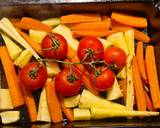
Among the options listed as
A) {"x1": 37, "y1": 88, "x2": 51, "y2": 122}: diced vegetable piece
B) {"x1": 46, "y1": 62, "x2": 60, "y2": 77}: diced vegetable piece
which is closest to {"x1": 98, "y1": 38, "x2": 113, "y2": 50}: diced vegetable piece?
{"x1": 46, "y1": 62, "x2": 60, "y2": 77}: diced vegetable piece

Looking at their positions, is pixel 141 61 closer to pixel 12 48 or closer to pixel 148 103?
pixel 148 103

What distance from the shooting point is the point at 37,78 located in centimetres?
163

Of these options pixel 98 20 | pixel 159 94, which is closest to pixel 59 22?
pixel 98 20

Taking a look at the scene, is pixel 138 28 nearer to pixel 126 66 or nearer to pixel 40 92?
pixel 126 66

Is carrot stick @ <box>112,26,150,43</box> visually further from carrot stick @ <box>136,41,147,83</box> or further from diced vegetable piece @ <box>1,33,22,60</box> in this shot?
diced vegetable piece @ <box>1,33,22,60</box>

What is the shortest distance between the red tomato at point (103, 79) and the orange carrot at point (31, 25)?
320 mm

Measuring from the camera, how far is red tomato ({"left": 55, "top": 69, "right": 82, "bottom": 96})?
1.62m

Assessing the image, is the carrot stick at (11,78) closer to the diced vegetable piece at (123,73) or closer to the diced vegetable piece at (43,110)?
the diced vegetable piece at (43,110)

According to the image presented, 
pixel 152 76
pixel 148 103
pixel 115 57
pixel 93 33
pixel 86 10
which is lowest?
pixel 148 103

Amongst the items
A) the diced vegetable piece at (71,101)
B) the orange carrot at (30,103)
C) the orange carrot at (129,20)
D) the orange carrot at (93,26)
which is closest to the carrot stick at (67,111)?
the diced vegetable piece at (71,101)

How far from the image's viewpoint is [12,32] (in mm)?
1755

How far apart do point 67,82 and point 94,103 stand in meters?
0.16

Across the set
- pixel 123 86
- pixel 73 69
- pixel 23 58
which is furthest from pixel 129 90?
pixel 23 58

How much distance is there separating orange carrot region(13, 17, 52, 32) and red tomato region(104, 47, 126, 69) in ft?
0.96
